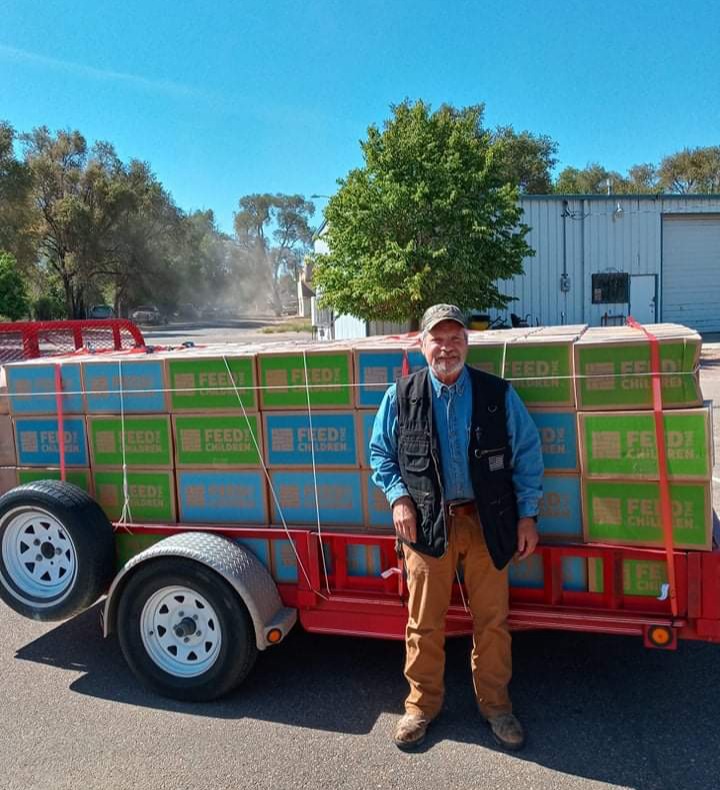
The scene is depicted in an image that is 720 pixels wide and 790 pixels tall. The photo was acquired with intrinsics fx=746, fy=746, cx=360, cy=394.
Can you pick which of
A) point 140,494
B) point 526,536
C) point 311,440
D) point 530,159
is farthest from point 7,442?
point 530,159

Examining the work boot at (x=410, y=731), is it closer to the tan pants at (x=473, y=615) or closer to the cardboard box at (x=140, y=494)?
the tan pants at (x=473, y=615)

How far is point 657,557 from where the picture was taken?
3.37 metres

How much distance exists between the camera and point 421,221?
706 inches

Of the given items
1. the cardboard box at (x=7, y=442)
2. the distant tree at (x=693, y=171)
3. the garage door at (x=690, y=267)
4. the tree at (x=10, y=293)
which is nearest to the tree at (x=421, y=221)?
the garage door at (x=690, y=267)

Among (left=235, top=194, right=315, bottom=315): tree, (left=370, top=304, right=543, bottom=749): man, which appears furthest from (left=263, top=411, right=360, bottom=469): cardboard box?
(left=235, top=194, right=315, bottom=315): tree

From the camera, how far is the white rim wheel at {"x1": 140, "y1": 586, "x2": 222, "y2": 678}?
392 cm

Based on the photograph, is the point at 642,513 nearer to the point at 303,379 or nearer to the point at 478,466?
the point at 478,466

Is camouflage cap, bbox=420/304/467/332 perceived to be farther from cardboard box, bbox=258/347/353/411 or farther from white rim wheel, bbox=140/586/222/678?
white rim wheel, bbox=140/586/222/678

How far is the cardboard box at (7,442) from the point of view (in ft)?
14.9

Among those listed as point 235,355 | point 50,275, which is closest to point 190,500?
point 235,355

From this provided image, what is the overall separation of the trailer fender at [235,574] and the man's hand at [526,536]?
1302mm

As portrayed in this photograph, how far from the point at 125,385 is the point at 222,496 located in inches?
32.7

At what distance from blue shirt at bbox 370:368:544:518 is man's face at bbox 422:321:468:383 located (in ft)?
0.27

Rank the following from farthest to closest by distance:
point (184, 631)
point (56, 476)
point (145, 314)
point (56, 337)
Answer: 1. point (145, 314)
2. point (56, 337)
3. point (56, 476)
4. point (184, 631)
